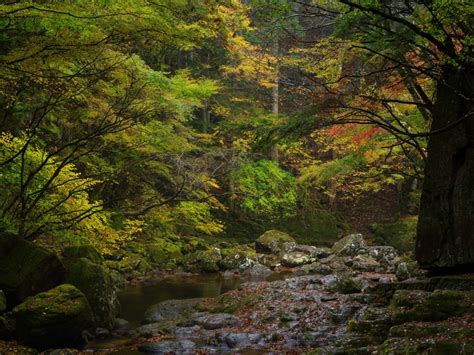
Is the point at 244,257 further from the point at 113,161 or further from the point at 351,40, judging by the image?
the point at 351,40

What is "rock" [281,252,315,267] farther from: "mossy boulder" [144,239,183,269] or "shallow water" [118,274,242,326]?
"mossy boulder" [144,239,183,269]

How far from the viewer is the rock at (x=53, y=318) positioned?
26.6 ft

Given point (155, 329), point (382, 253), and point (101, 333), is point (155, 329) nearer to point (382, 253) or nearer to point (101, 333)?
point (101, 333)

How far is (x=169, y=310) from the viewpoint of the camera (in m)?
11.7

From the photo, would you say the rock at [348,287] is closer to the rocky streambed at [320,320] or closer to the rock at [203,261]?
the rocky streambed at [320,320]

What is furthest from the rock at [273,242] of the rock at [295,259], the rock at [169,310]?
the rock at [169,310]

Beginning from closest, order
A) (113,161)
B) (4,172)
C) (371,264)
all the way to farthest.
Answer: (4,172)
(113,161)
(371,264)

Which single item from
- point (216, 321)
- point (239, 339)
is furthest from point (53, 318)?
point (216, 321)

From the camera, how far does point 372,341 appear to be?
23.1 feet

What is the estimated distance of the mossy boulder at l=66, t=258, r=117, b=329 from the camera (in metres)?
10.1

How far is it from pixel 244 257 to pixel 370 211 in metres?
12.0

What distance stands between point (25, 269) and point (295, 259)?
507 inches

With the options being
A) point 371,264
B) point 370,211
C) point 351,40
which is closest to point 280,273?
point 371,264

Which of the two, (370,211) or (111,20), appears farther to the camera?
(370,211)
